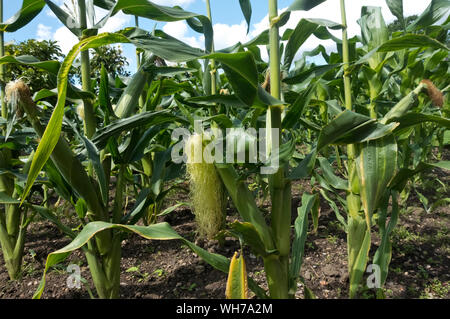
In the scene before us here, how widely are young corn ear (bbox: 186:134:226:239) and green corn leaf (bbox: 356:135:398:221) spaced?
19.1 inches

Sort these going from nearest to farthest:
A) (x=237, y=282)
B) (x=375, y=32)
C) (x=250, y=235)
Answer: (x=237, y=282), (x=250, y=235), (x=375, y=32)

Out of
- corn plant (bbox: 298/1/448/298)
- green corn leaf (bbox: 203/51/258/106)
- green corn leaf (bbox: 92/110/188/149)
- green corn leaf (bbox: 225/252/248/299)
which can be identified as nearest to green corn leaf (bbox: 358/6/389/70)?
corn plant (bbox: 298/1/448/298)

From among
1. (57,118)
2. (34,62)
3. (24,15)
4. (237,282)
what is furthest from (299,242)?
(24,15)

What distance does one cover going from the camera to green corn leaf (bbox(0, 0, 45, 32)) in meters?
1.09

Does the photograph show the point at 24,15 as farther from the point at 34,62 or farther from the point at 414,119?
the point at 414,119

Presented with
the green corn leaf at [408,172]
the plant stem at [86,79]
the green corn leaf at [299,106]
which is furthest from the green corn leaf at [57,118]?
the green corn leaf at [408,172]

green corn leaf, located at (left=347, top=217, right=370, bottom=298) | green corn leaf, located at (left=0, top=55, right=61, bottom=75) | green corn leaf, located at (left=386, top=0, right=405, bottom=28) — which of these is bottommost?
green corn leaf, located at (left=347, top=217, right=370, bottom=298)

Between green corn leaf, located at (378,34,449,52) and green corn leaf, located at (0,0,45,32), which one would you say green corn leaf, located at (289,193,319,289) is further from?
green corn leaf, located at (0,0,45,32)

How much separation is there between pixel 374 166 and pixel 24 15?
1.36 meters

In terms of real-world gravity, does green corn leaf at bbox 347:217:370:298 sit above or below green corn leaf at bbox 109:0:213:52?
below

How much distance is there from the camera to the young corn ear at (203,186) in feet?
3.14

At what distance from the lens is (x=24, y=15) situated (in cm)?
113

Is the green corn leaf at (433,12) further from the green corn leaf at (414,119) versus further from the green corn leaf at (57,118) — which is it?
the green corn leaf at (57,118)
